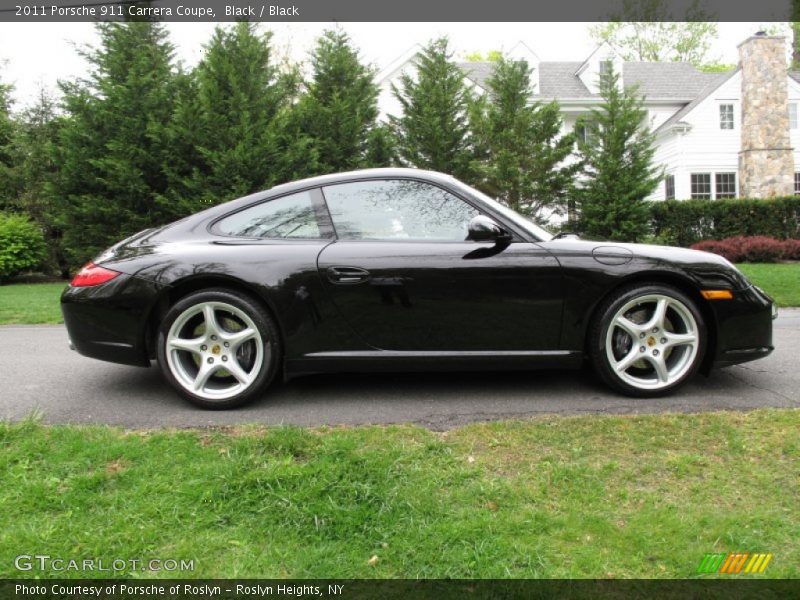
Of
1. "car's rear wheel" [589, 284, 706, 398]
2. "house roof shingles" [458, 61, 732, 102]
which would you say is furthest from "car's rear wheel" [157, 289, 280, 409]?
"house roof shingles" [458, 61, 732, 102]

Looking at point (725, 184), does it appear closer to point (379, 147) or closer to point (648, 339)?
point (379, 147)

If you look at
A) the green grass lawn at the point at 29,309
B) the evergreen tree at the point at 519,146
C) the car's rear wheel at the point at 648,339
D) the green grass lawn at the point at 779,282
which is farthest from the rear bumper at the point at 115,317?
the evergreen tree at the point at 519,146

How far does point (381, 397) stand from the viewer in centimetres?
→ 355

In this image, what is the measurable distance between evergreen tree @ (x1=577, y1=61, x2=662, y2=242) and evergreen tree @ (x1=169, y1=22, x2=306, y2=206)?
7.68 meters

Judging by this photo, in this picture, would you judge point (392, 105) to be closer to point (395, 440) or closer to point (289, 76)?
point (289, 76)

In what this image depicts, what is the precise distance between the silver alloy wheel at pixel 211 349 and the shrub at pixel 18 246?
14659mm

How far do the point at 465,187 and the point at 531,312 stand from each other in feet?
2.89

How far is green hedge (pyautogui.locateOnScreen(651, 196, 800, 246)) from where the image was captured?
1795 cm

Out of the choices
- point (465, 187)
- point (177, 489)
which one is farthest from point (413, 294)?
point (177, 489)

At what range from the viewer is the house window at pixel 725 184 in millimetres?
24859

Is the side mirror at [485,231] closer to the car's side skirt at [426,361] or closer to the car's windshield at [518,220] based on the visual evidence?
the car's windshield at [518,220]

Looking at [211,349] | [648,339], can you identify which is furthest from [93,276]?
[648,339]

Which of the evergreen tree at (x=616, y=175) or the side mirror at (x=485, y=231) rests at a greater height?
the evergreen tree at (x=616, y=175)

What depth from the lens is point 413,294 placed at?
10.8 feet
